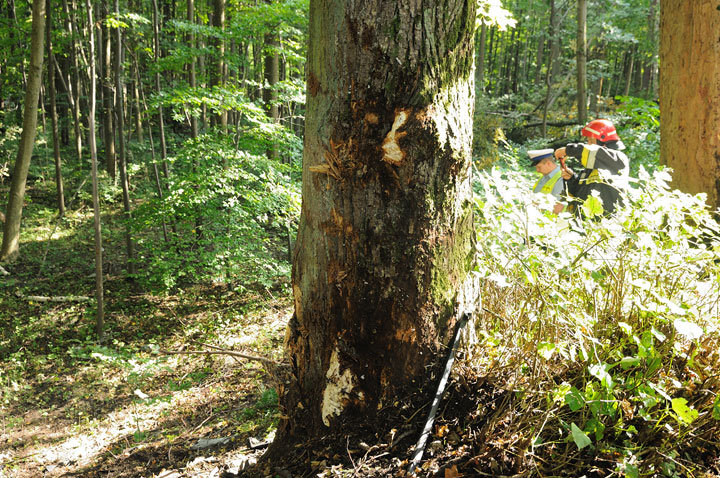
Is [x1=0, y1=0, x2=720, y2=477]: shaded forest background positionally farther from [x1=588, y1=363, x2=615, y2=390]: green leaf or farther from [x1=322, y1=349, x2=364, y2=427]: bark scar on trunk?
[x1=322, y1=349, x2=364, y2=427]: bark scar on trunk

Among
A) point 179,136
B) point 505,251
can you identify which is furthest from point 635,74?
point 505,251

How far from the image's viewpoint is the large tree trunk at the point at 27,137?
934 centimetres

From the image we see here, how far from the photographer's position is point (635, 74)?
28.5m

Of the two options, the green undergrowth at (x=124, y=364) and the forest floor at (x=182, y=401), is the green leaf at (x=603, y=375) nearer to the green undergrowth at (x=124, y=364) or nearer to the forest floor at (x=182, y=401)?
the forest floor at (x=182, y=401)

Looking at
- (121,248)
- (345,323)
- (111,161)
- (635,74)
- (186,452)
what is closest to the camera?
(345,323)

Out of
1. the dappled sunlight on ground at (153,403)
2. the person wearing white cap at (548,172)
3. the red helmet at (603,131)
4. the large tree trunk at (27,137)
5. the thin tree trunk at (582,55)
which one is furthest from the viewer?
the thin tree trunk at (582,55)

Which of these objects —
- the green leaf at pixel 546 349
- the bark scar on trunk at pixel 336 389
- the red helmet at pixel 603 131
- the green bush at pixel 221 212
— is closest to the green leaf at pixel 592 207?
the green leaf at pixel 546 349

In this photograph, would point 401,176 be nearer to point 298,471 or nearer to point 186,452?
point 298,471

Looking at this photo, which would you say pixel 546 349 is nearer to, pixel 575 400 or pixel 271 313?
pixel 575 400

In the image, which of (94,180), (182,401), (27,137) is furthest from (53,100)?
(182,401)

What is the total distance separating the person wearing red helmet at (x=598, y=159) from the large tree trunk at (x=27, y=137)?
37.3 feet

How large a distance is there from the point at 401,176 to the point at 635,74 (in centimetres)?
3487

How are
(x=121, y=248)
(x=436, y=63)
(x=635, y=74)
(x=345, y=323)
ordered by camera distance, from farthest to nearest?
(x=635, y=74)
(x=121, y=248)
(x=345, y=323)
(x=436, y=63)

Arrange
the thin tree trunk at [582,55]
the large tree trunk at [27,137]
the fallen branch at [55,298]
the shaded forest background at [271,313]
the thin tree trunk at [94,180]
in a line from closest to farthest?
the shaded forest background at [271,313]
the thin tree trunk at [94,180]
the fallen branch at [55,298]
the large tree trunk at [27,137]
the thin tree trunk at [582,55]
